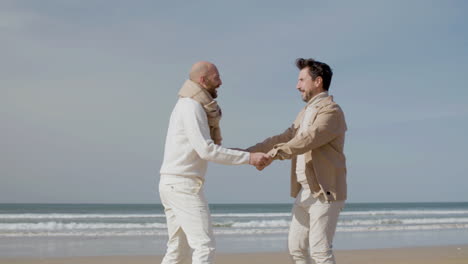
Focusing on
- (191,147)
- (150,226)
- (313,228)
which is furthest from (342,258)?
(150,226)

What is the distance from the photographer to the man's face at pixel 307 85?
449 cm

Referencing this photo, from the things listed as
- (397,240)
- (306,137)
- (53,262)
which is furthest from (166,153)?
(397,240)

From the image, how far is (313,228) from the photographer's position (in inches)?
169

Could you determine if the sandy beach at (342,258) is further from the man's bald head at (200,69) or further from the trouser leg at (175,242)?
the man's bald head at (200,69)

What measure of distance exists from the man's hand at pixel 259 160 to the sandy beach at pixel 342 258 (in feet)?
14.4

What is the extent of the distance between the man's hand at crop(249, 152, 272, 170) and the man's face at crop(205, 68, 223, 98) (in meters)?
0.54

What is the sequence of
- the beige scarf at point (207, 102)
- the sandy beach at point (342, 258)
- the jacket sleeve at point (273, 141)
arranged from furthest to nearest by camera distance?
the sandy beach at point (342, 258) < the jacket sleeve at point (273, 141) < the beige scarf at point (207, 102)

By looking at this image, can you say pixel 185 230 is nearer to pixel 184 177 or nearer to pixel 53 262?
pixel 184 177

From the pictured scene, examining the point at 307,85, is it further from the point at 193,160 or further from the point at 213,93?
the point at 193,160

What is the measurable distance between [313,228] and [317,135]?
689 millimetres

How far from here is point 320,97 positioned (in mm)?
4516

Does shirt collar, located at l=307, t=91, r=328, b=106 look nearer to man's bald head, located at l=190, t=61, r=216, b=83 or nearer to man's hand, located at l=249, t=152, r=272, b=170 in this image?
man's hand, located at l=249, t=152, r=272, b=170

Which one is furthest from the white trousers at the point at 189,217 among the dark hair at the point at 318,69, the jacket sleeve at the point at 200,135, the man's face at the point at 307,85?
the dark hair at the point at 318,69

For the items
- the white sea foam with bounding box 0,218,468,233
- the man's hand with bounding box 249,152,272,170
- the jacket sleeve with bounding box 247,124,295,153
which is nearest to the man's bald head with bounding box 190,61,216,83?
the man's hand with bounding box 249,152,272,170
